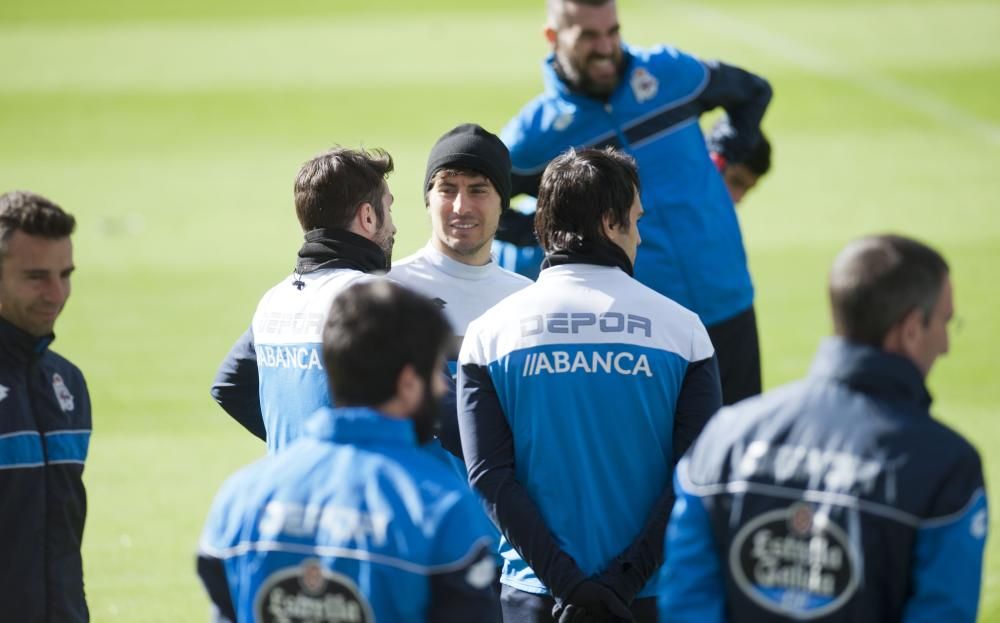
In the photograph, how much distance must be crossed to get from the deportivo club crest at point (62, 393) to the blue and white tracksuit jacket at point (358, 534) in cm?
130

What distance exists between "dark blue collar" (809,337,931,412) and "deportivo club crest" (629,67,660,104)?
3341 millimetres

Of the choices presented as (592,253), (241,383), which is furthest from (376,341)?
(241,383)

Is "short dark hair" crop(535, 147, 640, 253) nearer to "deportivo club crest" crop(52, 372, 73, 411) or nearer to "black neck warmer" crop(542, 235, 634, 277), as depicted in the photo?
"black neck warmer" crop(542, 235, 634, 277)

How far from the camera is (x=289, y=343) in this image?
158 inches

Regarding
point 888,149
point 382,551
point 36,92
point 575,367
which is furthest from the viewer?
point 36,92

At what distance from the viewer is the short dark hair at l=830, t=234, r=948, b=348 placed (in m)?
2.86

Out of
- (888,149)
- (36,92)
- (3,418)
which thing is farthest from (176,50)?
(3,418)

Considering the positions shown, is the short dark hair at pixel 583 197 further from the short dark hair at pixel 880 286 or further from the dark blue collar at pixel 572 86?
the dark blue collar at pixel 572 86

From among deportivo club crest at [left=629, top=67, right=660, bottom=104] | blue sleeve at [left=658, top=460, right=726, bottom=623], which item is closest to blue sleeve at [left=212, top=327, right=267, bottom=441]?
blue sleeve at [left=658, top=460, right=726, bottom=623]

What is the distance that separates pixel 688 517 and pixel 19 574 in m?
1.93

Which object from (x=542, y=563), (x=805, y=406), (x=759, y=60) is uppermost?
(x=759, y=60)

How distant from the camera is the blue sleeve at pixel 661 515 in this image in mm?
3861

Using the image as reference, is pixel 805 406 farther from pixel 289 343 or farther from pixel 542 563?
pixel 289 343

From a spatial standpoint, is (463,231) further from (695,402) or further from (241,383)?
(695,402)
